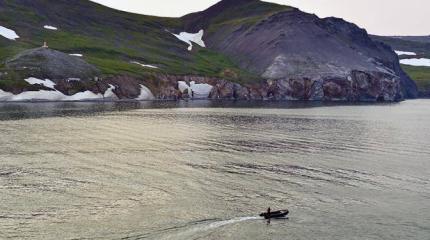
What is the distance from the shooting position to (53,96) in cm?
16988

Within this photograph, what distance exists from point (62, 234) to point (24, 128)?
200 feet

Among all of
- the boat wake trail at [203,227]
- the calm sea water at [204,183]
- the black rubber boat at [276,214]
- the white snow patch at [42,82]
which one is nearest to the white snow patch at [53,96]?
the white snow patch at [42,82]

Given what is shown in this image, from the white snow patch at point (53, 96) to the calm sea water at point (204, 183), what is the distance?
61.8 meters

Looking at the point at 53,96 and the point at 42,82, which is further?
the point at 42,82

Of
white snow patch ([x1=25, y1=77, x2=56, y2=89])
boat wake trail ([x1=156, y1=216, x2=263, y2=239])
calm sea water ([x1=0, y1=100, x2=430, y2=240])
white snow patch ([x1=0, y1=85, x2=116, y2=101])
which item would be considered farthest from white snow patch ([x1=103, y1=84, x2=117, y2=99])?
boat wake trail ([x1=156, y1=216, x2=263, y2=239])

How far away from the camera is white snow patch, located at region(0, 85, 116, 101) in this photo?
159750mm

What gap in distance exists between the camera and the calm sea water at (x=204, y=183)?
41.8m

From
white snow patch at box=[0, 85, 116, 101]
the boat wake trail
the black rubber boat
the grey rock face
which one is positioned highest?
the grey rock face

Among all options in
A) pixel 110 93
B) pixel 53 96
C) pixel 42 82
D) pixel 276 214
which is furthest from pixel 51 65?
pixel 276 214

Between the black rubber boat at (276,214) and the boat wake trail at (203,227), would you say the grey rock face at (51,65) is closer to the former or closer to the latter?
the boat wake trail at (203,227)

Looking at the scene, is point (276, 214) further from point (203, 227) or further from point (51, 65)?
point (51, 65)

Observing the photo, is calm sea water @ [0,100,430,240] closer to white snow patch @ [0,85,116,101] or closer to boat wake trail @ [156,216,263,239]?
boat wake trail @ [156,216,263,239]

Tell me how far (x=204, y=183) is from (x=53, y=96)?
12592 centimetres

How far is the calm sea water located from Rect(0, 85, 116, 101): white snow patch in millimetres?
61816
